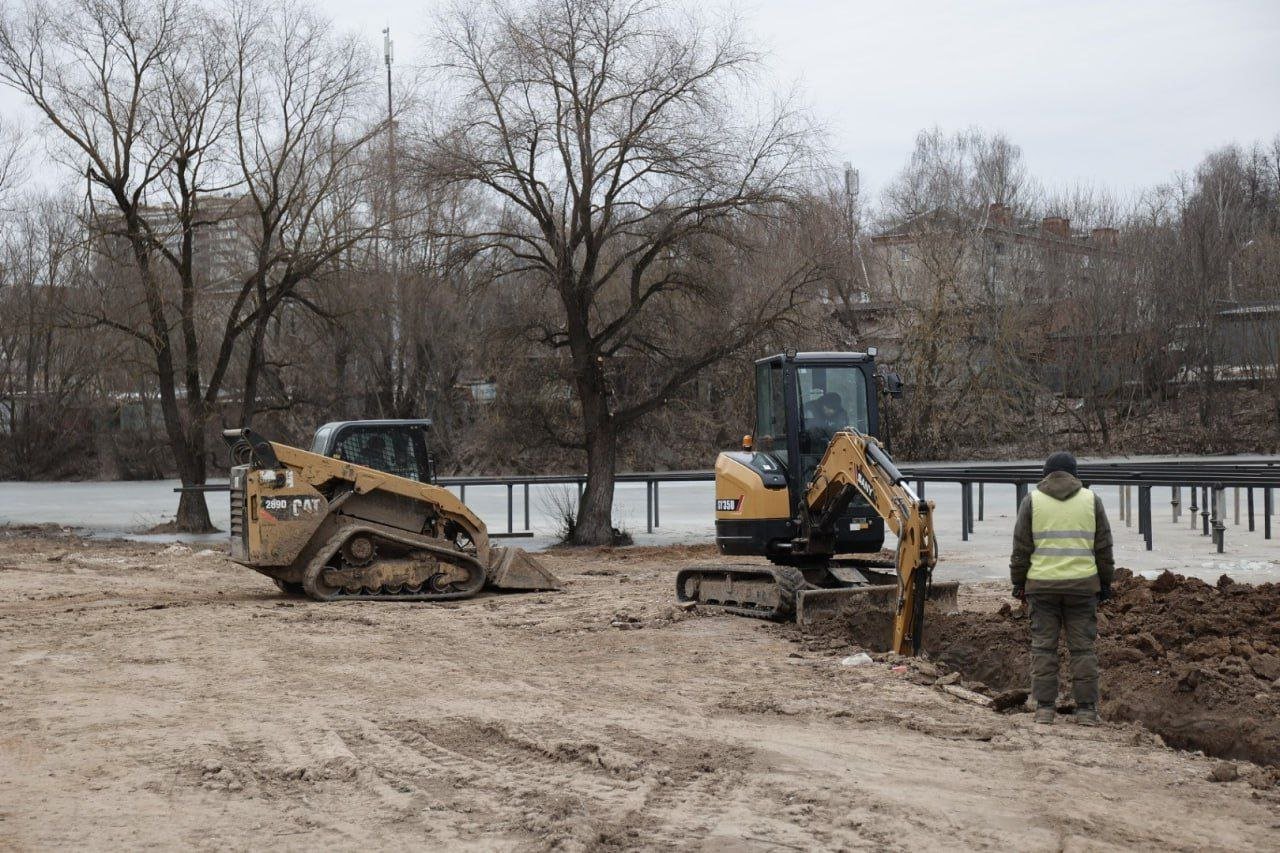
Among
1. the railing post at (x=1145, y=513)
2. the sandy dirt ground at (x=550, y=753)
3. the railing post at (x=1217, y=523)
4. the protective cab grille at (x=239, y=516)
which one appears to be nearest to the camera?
the sandy dirt ground at (x=550, y=753)

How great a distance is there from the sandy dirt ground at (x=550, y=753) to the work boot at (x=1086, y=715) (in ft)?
0.60

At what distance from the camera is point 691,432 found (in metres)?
41.0

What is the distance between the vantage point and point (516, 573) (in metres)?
16.2

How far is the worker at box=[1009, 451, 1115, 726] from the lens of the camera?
8.41 meters

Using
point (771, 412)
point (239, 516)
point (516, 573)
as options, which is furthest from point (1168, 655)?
point (239, 516)

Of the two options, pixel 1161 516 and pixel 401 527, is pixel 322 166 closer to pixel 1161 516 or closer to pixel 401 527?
pixel 401 527

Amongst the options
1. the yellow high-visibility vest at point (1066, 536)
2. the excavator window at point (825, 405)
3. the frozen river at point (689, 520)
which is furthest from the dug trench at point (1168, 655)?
the frozen river at point (689, 520)

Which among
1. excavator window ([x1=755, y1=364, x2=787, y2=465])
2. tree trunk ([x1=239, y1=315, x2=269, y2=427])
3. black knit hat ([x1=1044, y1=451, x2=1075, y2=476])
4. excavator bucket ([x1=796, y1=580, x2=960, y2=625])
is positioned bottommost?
excavator bucket ([x1=796, y1=580, x2=960, y2=625])

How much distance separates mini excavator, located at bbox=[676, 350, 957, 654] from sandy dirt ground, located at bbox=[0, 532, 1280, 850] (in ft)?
1.85

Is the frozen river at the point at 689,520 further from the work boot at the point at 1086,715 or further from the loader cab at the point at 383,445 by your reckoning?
the work boot at the point at 1086,715

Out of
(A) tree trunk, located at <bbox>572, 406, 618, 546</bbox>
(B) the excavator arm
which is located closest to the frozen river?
(A) tree trunk, located at <bbox>572, 406, 618, 546</bbox>

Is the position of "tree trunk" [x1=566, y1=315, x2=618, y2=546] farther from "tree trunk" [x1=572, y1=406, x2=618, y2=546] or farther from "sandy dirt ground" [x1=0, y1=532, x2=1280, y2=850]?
"sandy dirt ground" [x1=0, y1=532, x2=1280, y2=850]

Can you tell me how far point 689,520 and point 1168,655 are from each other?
19490mm

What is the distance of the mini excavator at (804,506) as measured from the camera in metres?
12.4
